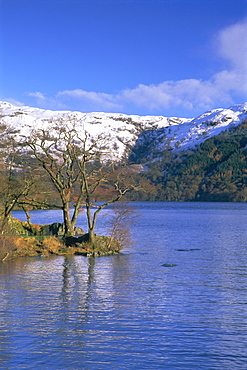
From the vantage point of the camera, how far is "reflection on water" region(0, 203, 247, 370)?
15.7 meters

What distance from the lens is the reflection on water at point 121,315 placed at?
51.6 feet

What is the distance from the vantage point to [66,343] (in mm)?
17172

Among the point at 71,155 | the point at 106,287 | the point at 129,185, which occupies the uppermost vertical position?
the point at 71,155

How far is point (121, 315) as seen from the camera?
2134cm

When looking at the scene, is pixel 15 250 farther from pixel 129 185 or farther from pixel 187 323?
pixel 187 323

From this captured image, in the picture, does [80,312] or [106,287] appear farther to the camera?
[106,287]

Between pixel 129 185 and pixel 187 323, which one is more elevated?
pixel 129 185

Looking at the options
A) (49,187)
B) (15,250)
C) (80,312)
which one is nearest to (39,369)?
(80,312)

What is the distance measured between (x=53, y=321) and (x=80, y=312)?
80.8 inches

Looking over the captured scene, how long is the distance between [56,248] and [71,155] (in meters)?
10.1

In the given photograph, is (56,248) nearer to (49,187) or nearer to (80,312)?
(49,187)

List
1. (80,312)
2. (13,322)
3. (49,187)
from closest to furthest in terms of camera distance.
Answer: (13,322)
(80,312)
(49,187)

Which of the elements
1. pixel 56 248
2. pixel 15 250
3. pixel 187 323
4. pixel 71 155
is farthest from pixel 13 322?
pixel 71 155

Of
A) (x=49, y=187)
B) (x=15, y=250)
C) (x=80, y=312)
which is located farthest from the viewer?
(x=49, y=187)
